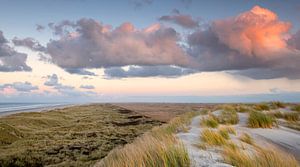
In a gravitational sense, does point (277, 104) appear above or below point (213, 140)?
above

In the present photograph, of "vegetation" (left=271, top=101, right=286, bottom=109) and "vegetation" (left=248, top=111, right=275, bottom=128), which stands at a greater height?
"vegetation" (left=271, top=101, right=286, bottom=109)

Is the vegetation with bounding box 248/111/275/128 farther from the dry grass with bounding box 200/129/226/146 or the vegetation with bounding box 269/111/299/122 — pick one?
the dry grass with bounding box 200/129/226/146

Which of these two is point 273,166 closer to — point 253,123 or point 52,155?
point 253,123

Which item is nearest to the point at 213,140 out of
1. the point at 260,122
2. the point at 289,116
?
the point at 260,122

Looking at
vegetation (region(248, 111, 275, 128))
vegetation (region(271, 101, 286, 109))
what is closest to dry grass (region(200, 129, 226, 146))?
vegetation (region(248, 111, 275, 128))

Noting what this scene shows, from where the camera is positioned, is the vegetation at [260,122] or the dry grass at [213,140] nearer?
the dry grass at [213,140]

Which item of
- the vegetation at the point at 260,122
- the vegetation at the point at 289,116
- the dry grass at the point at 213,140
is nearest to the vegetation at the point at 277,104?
the vegetation at the point at 289,116

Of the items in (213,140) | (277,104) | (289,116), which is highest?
(277,104)

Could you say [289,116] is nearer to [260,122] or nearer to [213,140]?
[260,122]

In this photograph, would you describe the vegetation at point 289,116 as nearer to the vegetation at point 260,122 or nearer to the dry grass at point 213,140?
the vegetation at point 260,122

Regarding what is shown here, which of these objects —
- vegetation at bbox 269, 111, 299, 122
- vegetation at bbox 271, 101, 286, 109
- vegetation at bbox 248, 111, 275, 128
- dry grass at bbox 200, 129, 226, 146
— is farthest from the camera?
vegetation at bbox 271, 101, 286, 109

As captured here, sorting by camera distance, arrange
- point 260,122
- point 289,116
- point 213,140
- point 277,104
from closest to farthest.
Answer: point 213,140 < point 260,122 < point 289,116 < point 277,104

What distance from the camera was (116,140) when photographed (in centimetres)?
1691

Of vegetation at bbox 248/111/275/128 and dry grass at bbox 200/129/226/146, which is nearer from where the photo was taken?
dry grass at bbox 200/129/226/146
